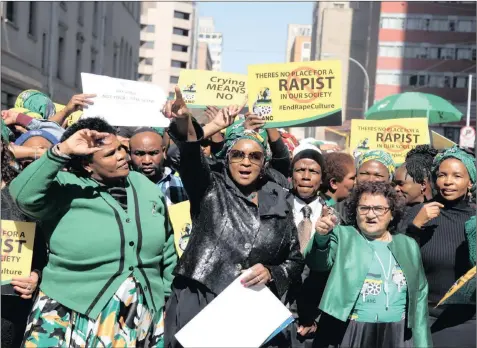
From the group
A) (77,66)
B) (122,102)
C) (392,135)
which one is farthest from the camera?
(77,66)

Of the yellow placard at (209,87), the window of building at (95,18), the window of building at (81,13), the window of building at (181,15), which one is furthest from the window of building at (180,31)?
the yellow placard at (209,87)

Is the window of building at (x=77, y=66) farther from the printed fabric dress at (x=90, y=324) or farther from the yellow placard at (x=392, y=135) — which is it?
the printed fabric dress at (x=90, y=324)

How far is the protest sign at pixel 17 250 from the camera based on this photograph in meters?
4.58

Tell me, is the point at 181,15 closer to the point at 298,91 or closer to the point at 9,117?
the point at 298,91

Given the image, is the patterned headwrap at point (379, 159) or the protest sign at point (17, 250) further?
the patterned headwrap at point (379, 159)

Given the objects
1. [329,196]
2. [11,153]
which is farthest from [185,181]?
[329,196]

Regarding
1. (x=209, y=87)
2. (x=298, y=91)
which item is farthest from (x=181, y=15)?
(x=298, y=91)

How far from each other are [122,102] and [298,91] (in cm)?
169

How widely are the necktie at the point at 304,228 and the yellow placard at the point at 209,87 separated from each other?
2473 mm

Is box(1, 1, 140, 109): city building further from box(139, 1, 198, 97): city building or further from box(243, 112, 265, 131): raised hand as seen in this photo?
box(139, 1, 198, 97): city building

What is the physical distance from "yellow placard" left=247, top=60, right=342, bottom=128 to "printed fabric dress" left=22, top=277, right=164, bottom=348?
3.03m

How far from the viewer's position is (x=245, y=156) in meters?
4.61

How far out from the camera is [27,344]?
13.8 feet

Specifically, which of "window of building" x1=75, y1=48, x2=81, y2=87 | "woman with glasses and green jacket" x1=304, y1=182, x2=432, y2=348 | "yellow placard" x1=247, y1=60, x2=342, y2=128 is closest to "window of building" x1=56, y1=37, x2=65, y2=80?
"window of building" x1=75, y1=48, x2=81, y2=87
